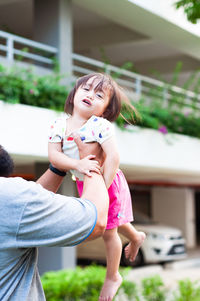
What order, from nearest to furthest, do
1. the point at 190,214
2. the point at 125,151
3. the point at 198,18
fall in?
the point at 198,18 → the point at 125,151 → the point at 190,214

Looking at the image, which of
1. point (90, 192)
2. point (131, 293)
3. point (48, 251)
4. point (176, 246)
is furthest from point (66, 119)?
point (176, 246)

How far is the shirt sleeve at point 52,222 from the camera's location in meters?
1.75

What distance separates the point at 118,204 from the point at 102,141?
0.30m

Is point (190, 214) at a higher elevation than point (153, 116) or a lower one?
lower

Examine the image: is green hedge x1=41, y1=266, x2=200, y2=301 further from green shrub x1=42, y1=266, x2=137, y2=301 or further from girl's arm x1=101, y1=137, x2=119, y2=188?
girl's arm x1=101, y1=137, x2=119, y2=188

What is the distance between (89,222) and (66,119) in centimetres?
62

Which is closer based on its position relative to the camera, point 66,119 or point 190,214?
point 66,119

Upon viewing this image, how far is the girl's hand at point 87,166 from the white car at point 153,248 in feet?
34.9

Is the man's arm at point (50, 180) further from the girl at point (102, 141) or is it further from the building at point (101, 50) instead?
the building at point (101, 50)

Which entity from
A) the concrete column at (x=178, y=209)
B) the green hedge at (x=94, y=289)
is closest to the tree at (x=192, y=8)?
the green hedge at (x=94, y=289)

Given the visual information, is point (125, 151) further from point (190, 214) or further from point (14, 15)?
point (190, 214)

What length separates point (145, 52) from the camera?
1367 cm

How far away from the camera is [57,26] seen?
28.1ft

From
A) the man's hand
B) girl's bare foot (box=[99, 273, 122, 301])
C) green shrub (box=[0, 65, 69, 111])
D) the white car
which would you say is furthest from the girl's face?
the white car
